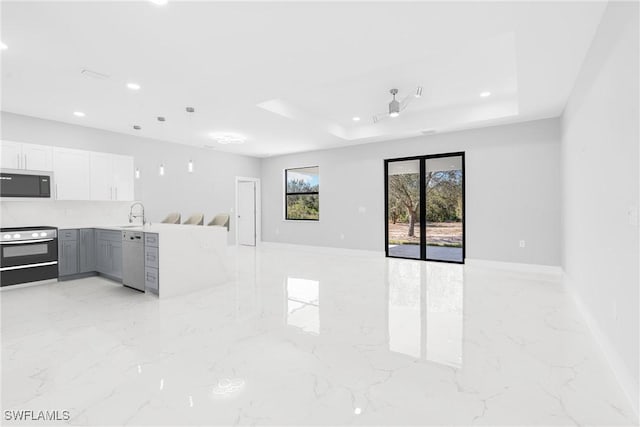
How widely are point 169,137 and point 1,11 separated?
4.08 metres

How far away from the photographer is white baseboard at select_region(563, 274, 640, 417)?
67.2 inches

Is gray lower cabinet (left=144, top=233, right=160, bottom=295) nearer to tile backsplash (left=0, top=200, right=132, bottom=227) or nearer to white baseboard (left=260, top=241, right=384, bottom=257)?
tile backsplash (left=0, top=200, right=132, bottom=227)

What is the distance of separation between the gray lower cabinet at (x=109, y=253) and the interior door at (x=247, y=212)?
4081 mm

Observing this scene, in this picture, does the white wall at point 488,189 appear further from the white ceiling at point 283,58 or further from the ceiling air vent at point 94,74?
the ceiling air vent at point 94,74

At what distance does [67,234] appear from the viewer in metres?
4.91

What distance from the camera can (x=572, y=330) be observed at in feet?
9.07

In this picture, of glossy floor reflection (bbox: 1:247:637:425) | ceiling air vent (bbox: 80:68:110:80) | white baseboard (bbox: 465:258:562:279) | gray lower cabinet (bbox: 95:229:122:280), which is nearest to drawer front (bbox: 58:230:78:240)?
gray lower cabinet (bbox: 95:229:122:280)

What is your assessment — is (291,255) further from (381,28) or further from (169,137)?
(381,28)

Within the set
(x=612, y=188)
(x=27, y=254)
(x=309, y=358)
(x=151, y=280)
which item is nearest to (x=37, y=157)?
(x=27, y=254)

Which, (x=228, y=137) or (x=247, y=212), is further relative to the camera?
(x=247, y=212)

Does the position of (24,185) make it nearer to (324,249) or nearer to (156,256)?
(156,256)

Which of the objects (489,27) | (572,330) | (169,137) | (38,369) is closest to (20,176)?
(169,137)

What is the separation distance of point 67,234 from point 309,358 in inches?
186

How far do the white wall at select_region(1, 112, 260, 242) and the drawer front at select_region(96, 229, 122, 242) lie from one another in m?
0.69
